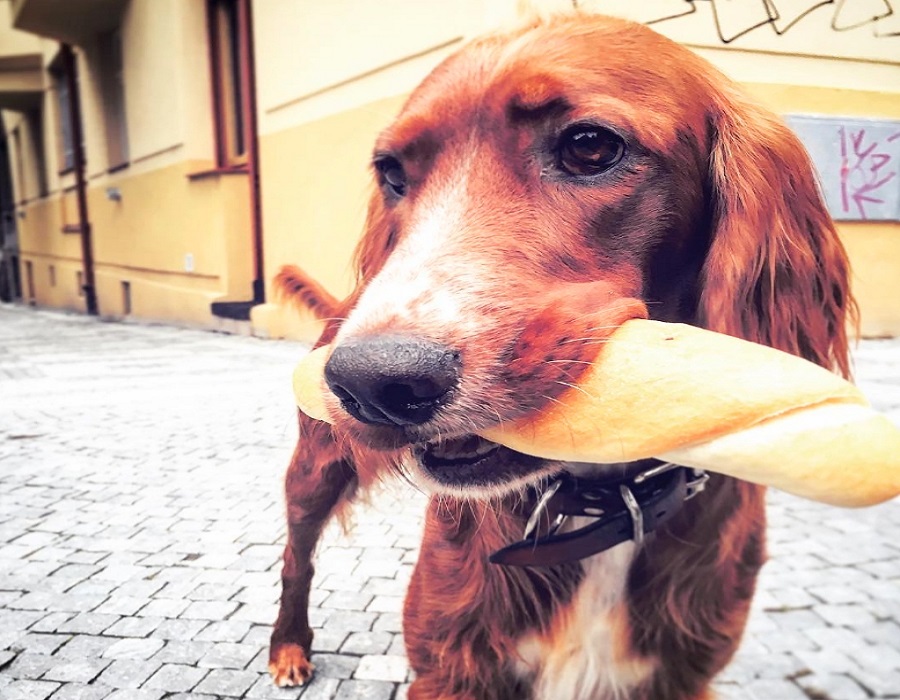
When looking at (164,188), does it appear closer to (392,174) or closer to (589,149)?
(392,174)

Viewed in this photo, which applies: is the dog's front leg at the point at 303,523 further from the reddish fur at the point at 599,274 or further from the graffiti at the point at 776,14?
the graffiti at the point at 776,14

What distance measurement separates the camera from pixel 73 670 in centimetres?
226

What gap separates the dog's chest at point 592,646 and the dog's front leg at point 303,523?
2.69ft

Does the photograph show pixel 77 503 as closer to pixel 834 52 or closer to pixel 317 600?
pixel 317 600

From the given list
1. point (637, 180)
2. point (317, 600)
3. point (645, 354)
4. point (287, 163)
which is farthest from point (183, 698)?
point (287, 163)

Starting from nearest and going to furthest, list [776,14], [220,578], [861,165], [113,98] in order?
[220,578] → [776,14] → [861,165] → [113,98]

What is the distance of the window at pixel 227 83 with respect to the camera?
31.0ft

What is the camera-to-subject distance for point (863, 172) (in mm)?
6996

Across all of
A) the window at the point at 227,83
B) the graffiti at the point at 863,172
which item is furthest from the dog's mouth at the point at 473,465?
the window at the point at 227,83

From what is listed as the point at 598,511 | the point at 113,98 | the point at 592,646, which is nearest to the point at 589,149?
the point at 598,511

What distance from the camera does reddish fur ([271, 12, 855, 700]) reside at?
1.24m

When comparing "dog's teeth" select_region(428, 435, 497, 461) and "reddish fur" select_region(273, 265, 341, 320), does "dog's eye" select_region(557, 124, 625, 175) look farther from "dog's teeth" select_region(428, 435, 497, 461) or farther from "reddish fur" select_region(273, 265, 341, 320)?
"reddish fur" select_region(273, 265, 341, 320)

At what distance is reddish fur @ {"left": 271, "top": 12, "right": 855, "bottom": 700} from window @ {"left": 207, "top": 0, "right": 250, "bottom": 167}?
8.51 meters

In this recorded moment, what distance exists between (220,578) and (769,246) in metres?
2.46
